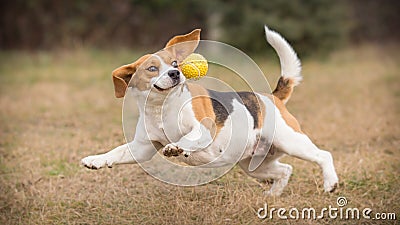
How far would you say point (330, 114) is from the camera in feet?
30.8

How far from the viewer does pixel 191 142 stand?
465 centimetres

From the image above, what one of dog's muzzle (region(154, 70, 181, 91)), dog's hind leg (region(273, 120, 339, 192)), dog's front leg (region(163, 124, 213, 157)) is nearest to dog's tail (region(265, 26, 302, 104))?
dog's hind leg (region(273, 120, 339, 192))

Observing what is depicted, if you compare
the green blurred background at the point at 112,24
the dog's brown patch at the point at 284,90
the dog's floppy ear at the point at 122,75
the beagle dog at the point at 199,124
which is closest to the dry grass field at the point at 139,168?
the beagle dog at the point at 199,124

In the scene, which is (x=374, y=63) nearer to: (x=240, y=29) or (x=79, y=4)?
(x=240, y=29)

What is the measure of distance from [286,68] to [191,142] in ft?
5.31

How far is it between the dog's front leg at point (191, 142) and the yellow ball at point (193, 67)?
1.43 feet

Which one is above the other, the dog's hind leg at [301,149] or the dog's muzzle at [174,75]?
the dog's muzzle at [174,75]

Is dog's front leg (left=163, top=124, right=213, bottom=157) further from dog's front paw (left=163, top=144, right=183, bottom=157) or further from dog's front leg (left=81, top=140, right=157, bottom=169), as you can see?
dog's front leg (left=81, top=140, right=157, bottom=169)

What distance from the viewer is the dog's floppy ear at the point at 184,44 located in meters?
4.98

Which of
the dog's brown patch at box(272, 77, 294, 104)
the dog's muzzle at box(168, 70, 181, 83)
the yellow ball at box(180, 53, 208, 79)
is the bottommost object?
the dog's brown patch at box(272, 77, 294, 104)

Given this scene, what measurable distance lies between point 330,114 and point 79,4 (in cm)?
1165

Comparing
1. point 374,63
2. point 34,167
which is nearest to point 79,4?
point 374,63

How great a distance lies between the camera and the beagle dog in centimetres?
473

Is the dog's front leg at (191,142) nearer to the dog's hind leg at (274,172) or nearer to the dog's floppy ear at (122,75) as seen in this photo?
the dog's floppy ear at (122,75)
